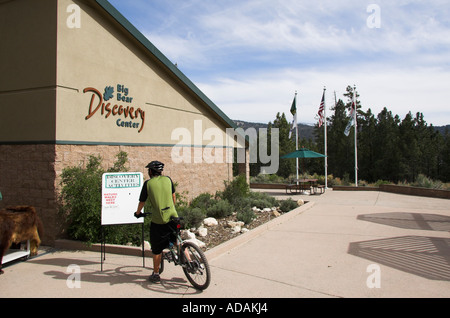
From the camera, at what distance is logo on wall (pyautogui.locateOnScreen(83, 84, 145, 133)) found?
855cm

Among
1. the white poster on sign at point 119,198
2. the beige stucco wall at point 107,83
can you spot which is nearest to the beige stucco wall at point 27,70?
the beige stucco wall at point 107,83

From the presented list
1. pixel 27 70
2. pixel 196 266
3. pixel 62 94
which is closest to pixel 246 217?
pixel 196 266

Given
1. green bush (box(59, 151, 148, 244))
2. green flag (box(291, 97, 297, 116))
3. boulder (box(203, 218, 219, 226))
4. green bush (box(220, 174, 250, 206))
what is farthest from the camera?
green flag (box(291, 97, 297, 116))

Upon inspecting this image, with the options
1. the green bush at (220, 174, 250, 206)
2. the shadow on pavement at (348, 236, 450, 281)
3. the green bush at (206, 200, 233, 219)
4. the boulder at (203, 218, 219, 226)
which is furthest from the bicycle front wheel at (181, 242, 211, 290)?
the green bush at (220, 174, 250, 206)

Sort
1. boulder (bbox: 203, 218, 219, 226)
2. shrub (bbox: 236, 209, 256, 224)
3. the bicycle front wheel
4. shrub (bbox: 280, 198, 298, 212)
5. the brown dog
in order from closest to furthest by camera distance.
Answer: the bicycle front wheel
the brown dog
boulder (bbox: 203, 218, 219, 226)
shrub (bbox: 236, 209, 256, 224)
shrub (bbox: 280, 198, 298, 212)

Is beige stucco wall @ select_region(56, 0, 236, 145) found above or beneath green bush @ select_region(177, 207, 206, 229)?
above

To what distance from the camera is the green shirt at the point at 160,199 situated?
5352mm

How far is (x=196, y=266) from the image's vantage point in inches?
202

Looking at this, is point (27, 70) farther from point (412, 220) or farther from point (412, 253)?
point (412, 220)

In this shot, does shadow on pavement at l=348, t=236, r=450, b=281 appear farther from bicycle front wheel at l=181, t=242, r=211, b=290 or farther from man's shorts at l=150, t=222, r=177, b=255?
man's shorts at l=150, t=222, r=177, b=255

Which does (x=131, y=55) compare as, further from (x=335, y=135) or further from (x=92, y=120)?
(x=335, y=135)

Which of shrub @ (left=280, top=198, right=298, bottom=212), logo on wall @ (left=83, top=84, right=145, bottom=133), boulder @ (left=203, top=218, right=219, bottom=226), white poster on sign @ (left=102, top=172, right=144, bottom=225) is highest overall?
logo on wall @ (left=83, top=84, right=145, bottom=133)
